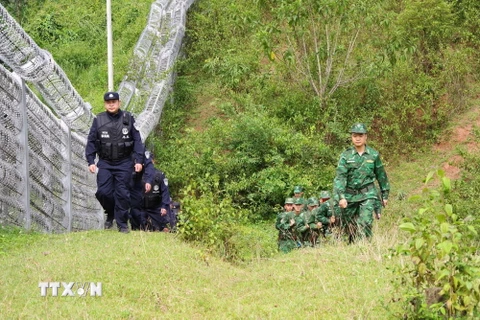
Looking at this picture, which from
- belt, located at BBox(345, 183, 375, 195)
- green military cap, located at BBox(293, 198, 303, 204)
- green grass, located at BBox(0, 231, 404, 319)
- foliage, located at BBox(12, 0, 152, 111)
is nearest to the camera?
green grass, located at BBox(0, 231, 404, 319)

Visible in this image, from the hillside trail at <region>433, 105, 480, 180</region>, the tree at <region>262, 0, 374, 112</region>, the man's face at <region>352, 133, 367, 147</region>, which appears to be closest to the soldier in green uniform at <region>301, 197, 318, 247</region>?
the man's face at <region>352, 133, 367, 147</region>

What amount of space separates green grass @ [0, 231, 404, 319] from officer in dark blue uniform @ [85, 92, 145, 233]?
1.08 m

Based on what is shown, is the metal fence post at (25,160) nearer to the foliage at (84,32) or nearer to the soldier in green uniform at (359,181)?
the soldier in green uniform at (359,181)

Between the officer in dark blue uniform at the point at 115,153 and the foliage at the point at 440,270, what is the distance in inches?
187

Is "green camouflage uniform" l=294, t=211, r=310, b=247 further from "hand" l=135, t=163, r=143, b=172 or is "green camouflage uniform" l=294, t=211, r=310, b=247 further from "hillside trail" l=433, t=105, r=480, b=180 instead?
"hillside trail" l=433, t=105, r=480, b=180

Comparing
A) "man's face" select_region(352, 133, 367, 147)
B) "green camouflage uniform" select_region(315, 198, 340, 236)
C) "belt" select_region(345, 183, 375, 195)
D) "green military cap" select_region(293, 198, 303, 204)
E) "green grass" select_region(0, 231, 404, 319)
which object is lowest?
"green military cap" select_region(293, 198, 303, 204)

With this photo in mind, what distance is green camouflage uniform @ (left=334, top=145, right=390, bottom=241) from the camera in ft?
33.0

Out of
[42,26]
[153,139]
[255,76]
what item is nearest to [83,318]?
[153,139]

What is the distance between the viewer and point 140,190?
11445 millimetres

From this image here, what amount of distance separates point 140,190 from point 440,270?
20.5ft

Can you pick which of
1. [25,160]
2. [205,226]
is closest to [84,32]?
[25,160]

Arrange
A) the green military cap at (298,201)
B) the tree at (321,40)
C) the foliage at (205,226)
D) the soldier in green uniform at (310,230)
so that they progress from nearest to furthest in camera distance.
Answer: the foliage at (205,226)
the soldier in green uniform at (310,230)
the green military cap at (298,201)
the tree at (321,40)

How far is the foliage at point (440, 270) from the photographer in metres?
5.65

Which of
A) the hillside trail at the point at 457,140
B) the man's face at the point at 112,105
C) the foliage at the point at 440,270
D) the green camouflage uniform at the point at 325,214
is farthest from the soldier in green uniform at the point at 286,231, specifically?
the hillside trail at the point at 457,140
